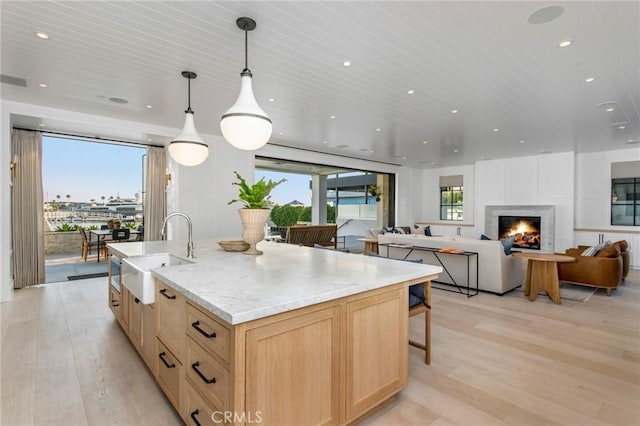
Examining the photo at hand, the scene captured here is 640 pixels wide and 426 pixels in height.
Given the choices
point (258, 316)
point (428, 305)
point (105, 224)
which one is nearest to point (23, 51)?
point (258, 316)

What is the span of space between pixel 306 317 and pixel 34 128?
6.43 meters

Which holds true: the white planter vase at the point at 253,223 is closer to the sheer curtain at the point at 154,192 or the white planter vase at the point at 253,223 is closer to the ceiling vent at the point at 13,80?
the ceiling vent at the point at 13,80

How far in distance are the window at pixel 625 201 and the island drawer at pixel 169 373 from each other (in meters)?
10.0

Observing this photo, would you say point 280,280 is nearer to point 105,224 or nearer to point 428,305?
point 428,305

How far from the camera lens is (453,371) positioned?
264 centimetres

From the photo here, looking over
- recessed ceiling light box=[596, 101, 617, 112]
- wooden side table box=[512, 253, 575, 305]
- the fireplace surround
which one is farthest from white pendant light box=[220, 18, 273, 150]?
the fireplace surround

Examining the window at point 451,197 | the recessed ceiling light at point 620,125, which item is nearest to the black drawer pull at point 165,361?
the recessed ceiling light at point 620,125

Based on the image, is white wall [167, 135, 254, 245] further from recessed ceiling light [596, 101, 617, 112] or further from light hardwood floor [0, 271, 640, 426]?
recessed ceiling light [596, 101, 617, 112]

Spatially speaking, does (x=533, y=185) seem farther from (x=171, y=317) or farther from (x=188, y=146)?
(x=171, y=317)

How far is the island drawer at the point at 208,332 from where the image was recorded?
4.68 feet

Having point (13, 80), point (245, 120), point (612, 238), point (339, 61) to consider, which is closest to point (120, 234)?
point (13, 80)

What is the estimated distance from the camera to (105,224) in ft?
27.1

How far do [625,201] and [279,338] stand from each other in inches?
387

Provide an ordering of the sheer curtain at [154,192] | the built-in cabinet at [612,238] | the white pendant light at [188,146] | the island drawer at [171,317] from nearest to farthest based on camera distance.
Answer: the island drawer at [171,317], the white pendant light at [188,146], the sheer curtain at [154,192], the built-in cabinet at [612,238]
